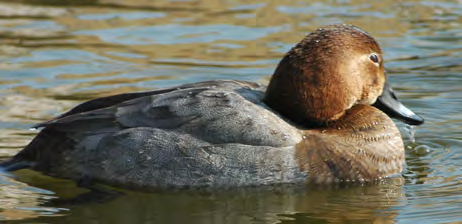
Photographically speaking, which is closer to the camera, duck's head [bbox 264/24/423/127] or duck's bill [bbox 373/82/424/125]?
duck's head [bbox 264/24/423/127]

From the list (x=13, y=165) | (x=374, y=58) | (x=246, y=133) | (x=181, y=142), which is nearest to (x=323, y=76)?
(x=374, y=58)

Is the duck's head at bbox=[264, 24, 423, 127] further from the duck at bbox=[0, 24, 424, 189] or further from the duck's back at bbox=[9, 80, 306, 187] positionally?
the duck's back at bbox=[9, 80, 306, 187]

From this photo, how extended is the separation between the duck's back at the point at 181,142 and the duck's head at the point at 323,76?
180 mm

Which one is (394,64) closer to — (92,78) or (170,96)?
(92,78)

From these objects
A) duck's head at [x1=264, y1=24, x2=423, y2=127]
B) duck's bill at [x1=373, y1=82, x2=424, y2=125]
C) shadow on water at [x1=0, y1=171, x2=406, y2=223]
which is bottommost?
shadow on water at [x1=0, y1=171, x2=406, y2=223]

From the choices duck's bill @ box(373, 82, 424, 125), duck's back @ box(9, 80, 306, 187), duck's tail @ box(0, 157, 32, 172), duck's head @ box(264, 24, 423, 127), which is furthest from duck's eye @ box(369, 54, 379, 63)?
duck's tail @ box(0, 157, 32, 172)

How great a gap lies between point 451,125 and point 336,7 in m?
3.78

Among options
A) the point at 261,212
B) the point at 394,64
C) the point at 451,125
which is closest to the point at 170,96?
the point at 261,212

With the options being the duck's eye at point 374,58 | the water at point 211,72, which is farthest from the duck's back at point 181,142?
the duck's eye at point 374,58

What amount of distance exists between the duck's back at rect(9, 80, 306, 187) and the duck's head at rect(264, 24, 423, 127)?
0.18m

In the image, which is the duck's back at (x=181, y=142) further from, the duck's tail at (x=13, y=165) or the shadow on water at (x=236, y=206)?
the duck's tail at (x=13, y=165)

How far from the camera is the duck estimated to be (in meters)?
6.14

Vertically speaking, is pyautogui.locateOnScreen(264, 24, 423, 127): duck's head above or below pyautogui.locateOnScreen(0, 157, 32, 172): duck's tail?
above

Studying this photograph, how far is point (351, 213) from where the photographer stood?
5895 mm
